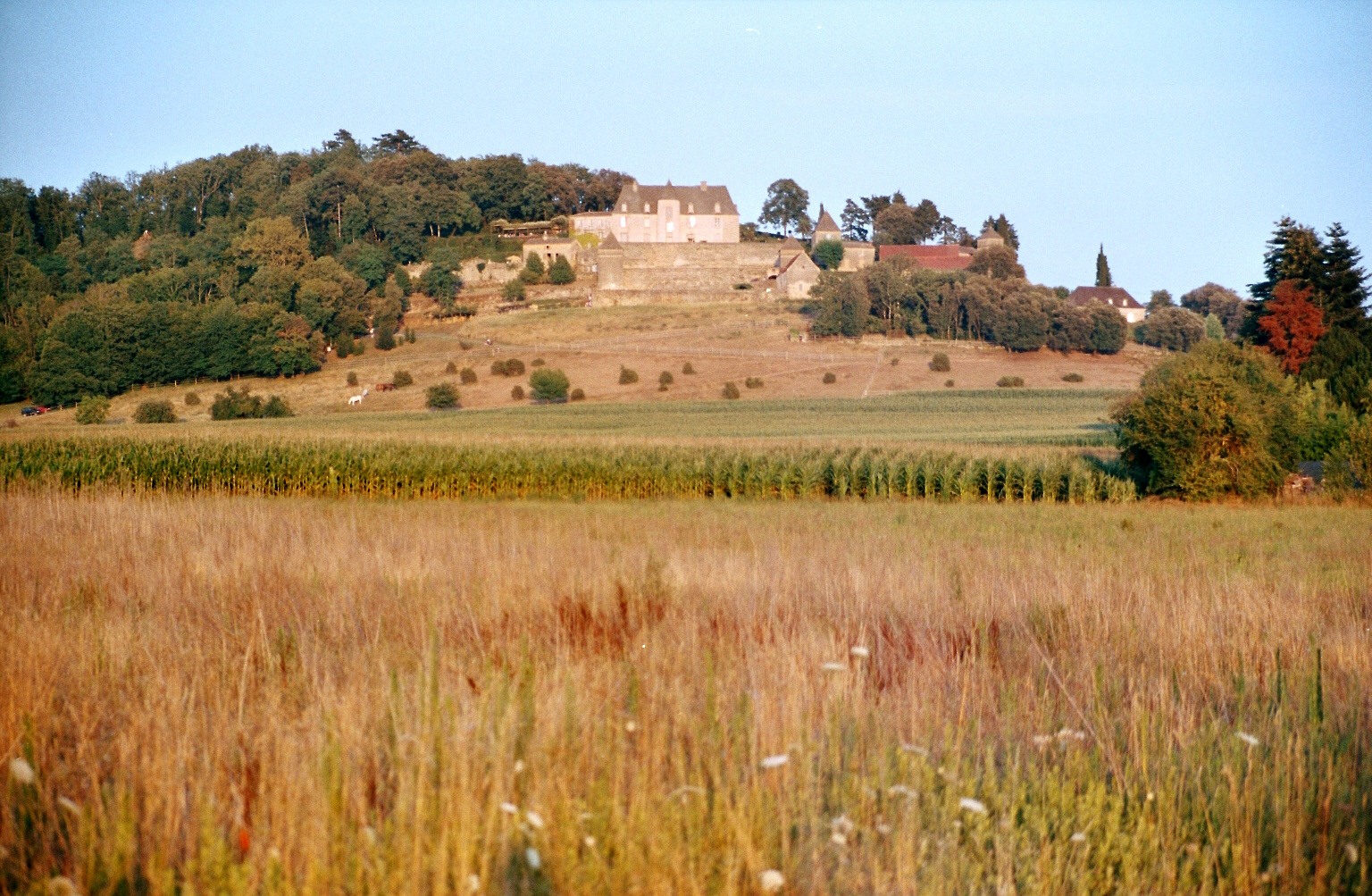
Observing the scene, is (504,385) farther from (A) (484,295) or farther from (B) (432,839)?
(B) (432,839)

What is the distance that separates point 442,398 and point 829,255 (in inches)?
2266

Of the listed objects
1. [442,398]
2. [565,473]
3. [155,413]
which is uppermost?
[442,398]

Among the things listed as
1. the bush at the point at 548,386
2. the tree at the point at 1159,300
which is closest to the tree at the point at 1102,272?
the tree at the point at 1159,300

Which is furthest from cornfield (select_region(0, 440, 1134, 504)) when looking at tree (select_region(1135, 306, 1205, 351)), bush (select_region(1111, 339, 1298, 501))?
tree (select_region(1135, 306, 1205, 351))

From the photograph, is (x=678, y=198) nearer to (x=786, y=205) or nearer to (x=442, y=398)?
(x=786, y=205)

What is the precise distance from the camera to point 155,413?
57.7 metres

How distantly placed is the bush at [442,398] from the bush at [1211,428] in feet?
135

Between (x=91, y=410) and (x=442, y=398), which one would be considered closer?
(x=91, y=410)

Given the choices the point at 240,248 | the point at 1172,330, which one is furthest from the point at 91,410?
the point at 1172,330

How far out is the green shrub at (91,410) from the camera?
55.2m

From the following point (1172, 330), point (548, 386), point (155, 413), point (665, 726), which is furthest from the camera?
point (1172, 330)

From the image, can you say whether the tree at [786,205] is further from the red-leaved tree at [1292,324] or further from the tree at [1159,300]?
the red-leaved tree at [1292,324]

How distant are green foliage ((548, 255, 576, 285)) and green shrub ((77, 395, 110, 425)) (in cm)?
4785

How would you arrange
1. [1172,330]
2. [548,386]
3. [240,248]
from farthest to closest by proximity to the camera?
[240,248] < [1172,330] < [548,386]
